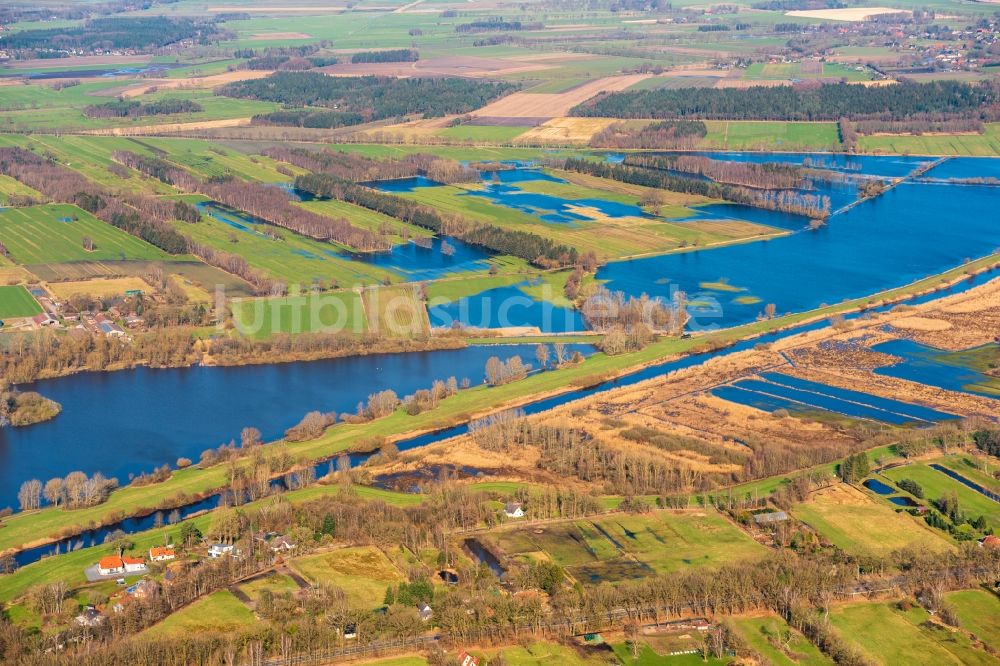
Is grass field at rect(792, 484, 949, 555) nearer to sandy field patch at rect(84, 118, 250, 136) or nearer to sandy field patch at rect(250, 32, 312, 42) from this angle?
sandy field patch at rect(84, 118, 250, 136)

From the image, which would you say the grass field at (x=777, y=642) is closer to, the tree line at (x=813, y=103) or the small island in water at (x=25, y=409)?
the small island in water at (x=25, y=409)

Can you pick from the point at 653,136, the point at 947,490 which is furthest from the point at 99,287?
the point at 653,136

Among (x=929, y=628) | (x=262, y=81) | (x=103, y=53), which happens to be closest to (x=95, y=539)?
(x=929, y=628)

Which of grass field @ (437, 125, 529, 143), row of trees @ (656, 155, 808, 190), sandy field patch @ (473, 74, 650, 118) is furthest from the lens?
sandy field patch @ (473, 74, 650, 118)

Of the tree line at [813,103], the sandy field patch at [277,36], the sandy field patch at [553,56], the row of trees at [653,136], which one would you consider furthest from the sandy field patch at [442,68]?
the row of trees at [653,136]

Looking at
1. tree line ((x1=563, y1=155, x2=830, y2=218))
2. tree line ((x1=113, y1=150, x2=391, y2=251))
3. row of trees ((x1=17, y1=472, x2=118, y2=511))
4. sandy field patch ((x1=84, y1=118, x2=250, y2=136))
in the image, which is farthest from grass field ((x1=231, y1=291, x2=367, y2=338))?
sandy field patch ((x1=84, y1=118, x2=250, y2=136))

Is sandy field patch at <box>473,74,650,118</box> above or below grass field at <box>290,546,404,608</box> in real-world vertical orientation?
above

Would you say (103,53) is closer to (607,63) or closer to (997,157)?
(607,63)
